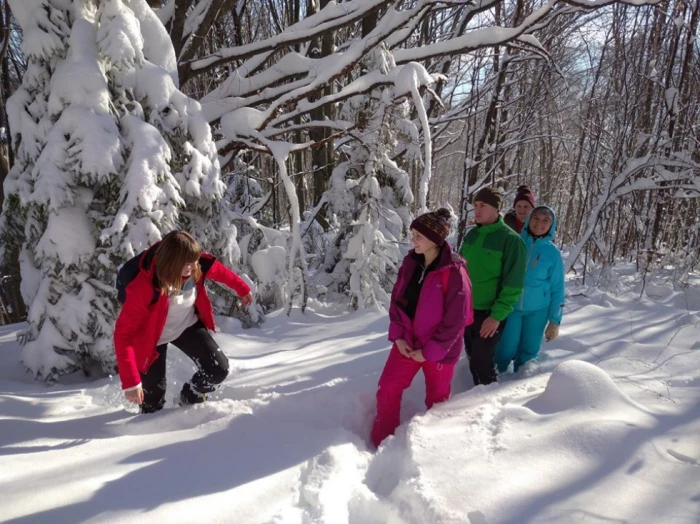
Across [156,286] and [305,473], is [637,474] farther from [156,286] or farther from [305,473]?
[156,286]

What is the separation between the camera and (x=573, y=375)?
2707 mm

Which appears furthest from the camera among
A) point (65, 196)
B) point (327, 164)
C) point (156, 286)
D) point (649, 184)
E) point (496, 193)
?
point (327, 164)

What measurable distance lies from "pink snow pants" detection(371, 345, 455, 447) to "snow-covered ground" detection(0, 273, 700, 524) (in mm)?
158

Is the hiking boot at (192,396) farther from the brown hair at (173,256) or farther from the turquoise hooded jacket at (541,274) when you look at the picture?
the turquoise hooded jacket at (541,274)

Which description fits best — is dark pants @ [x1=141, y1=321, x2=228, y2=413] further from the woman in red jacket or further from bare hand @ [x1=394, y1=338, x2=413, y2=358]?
bare hand @ [x1=394, y1=338, x2=413, y2=358]

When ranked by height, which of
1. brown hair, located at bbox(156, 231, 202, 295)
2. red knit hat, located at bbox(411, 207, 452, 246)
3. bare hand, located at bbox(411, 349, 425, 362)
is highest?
red knit hat, located at bbox(411, 207, 452, 246)

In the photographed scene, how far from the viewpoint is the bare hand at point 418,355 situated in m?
2.73

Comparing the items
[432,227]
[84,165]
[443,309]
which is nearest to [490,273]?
[443,309]

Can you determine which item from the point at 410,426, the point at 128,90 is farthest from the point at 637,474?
the point at 128,90

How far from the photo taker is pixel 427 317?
272cm

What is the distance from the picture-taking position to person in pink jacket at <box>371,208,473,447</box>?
265 cm

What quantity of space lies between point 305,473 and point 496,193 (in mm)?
2344

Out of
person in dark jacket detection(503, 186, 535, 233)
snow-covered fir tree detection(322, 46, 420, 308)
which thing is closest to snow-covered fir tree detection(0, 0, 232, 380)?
snow-covered fir tree detection(322, 46, 420, 308)

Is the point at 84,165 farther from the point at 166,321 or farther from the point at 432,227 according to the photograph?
the point at 432,227
